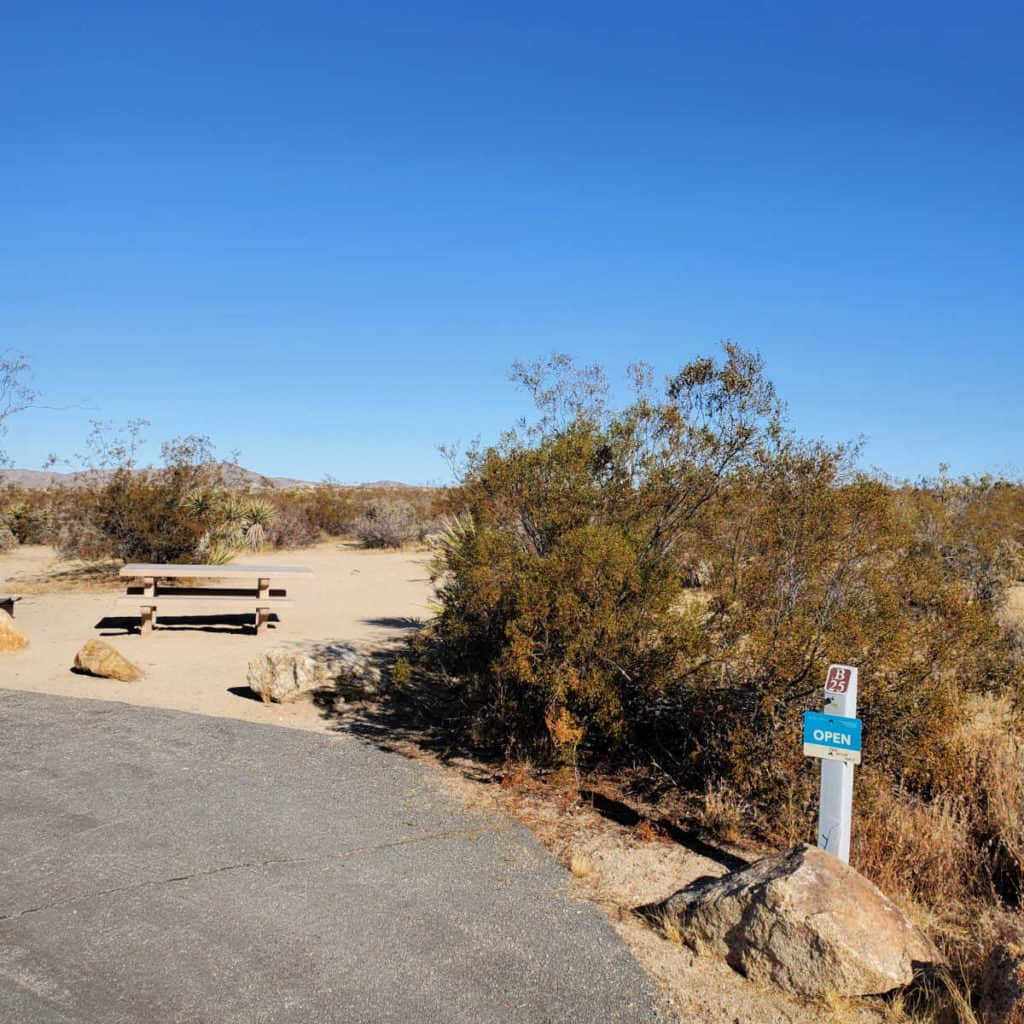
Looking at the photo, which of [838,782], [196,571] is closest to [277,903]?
[838,782]

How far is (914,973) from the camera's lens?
3.54 m

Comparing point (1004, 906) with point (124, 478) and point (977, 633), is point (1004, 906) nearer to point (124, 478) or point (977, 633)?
point (977, 633)

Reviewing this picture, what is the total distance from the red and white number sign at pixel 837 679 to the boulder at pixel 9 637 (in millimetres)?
9738

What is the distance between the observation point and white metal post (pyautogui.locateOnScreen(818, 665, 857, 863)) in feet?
14.0

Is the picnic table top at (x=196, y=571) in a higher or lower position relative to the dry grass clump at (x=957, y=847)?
higher

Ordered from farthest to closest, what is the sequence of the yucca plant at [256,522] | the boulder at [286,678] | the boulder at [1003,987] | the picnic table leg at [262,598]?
1. the yucca plant at [256,522]
2. the picnic table leg at [262,598]
3. the boulder at [286,678]
4. the boulder at [1003,987]

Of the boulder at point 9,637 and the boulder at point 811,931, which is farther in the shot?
the boulder at point 9,637

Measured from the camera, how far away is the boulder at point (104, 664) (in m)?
8.91

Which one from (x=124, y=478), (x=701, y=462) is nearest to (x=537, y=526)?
(x=701, y=462)

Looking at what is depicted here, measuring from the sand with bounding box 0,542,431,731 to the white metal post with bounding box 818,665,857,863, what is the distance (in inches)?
182

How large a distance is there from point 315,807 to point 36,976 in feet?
7.24

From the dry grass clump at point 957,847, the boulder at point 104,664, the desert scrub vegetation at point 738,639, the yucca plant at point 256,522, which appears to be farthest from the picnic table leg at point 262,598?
the yucca plant at point 256,522

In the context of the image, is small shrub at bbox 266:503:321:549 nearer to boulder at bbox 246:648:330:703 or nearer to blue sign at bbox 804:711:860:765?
boulder at bbox 246:648:330:703

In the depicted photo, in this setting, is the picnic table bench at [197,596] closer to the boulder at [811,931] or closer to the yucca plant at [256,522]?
the boulder at [811,931]
